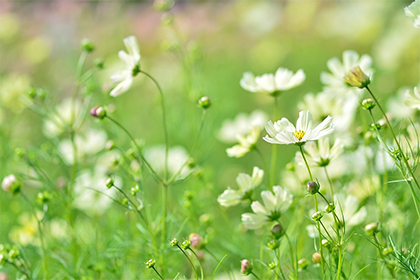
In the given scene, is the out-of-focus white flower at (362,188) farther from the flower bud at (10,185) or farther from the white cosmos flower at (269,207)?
the flower bud at (10,185)

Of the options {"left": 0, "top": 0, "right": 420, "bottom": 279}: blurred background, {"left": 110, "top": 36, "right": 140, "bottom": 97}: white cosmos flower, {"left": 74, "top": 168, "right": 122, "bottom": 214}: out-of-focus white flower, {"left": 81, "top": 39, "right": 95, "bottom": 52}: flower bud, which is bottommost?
{"left": 0, "top": 0, "right": 420, "bottom": 279}: blurred background

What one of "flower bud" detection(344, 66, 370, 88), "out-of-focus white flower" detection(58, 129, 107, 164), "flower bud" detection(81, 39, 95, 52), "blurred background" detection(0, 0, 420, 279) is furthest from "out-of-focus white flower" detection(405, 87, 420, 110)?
"out-of-focus white flower" detection(58, 129, 107, 164)

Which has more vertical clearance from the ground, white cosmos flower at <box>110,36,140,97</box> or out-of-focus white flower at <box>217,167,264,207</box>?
white cosmos flower at <box>110,36,140,97</box>

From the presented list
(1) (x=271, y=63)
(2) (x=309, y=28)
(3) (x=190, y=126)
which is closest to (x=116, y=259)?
(3) (x=190, y=126)

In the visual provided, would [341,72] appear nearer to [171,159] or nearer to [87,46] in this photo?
[87,46]

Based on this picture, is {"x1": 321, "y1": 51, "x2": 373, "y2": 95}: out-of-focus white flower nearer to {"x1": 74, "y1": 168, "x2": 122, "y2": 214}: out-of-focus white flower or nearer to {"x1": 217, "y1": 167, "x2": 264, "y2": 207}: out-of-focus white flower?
{"x1": 217, "y1": 167, "x2": 264, "y2": 207}: out-of-focus white flower

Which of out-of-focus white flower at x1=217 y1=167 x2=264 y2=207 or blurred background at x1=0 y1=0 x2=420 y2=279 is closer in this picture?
out-of-focus white flower at x1=217 y1=167 x2=264 y2=207

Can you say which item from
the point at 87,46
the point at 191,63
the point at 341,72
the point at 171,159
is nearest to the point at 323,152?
the point at 341,72
